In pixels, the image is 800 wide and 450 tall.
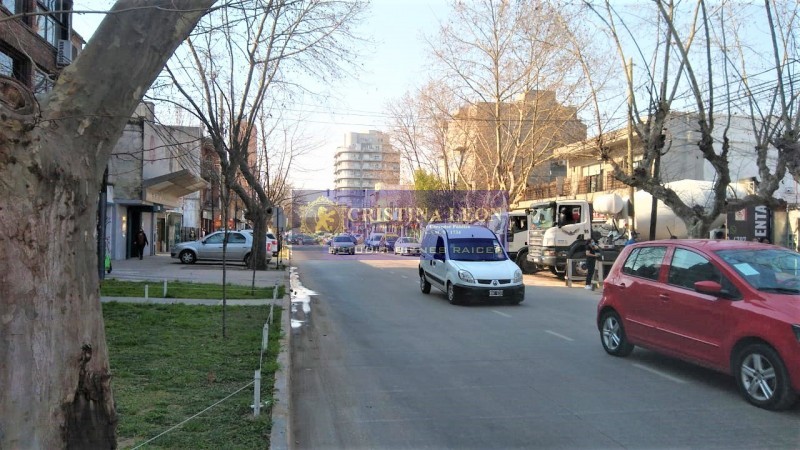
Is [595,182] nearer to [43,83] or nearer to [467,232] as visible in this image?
[467,232]

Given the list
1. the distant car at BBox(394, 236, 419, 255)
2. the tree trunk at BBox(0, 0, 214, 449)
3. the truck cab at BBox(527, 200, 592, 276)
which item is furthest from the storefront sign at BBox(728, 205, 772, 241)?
the distant car at BBox(394, 236, 419, 255)

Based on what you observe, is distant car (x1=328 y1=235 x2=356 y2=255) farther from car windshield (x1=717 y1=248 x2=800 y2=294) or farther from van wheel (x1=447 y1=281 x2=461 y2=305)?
car windshield (x1=717 y1=248 x2=800 y2=294)

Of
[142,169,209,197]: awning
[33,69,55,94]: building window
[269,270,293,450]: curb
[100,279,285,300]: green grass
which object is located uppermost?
[142,169,209,197]: awning

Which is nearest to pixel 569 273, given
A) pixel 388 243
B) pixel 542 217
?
pixel 542 217

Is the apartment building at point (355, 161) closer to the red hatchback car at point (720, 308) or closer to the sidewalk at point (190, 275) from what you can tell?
the sidewalk at point (190, 275)

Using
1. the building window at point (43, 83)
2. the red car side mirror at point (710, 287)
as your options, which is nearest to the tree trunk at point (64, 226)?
the building window at point (43, 83)

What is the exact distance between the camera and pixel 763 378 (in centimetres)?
610

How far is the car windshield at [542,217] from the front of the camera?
969 inches

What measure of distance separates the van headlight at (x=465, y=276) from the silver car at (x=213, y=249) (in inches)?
640

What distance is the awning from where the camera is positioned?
30.6 meters

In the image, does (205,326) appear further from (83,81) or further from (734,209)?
(734,209)

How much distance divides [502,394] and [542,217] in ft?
62.4

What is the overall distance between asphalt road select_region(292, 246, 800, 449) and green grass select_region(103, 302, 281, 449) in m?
0.55

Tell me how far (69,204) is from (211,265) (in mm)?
27067
